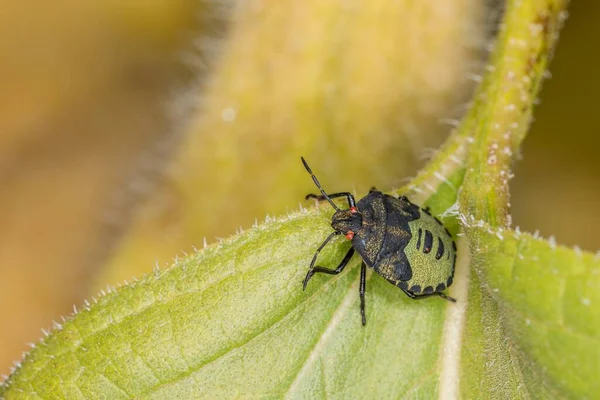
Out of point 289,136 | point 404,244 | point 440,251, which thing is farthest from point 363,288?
point 289,136

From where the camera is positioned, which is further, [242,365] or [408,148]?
[408,148]

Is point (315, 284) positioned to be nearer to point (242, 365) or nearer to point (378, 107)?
point (242, 365)

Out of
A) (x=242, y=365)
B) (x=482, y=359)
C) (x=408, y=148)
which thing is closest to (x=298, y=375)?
(x=242, y=365)

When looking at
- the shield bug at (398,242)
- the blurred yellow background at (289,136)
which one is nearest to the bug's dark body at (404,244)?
the shield bug at (398,242)

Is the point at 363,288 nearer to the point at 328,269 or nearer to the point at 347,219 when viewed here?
the point at 328,269

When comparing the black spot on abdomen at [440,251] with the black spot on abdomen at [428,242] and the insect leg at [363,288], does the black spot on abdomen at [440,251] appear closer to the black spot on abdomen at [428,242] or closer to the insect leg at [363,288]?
the black spot on abdomen at [428,242]

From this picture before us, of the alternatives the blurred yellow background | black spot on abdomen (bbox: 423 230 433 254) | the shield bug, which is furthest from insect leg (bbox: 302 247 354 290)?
the blurred yellow background

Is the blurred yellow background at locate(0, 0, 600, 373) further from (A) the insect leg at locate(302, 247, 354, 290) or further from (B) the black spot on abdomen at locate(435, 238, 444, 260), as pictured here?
(A) the insect leg at locate(302, 247, 354, 290)
